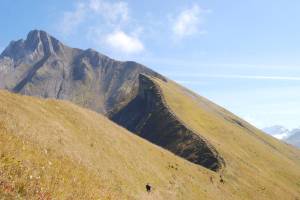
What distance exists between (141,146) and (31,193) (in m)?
46.3

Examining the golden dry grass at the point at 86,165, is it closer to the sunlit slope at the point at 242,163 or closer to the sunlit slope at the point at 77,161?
the sunlit slope at the point at 77,161

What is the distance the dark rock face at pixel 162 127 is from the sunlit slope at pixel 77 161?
2598 centimetres

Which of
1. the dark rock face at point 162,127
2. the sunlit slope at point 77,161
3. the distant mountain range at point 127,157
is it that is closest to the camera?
the sunlit slope at point 77,161

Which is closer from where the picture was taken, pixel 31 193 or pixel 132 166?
pixel 31 193

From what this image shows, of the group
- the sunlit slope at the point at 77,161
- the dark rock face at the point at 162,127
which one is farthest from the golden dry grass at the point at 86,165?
the dark rock face at the point at 162,127

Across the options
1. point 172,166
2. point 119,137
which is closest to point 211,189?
point 172,166

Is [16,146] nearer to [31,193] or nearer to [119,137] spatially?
[31,193]

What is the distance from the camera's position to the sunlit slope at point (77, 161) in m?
18.3

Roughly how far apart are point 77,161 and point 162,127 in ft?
317

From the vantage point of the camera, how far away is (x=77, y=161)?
35.5m

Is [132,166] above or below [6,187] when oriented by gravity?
below

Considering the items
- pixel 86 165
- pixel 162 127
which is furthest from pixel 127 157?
pixel 162 127

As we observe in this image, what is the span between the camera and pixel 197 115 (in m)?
147

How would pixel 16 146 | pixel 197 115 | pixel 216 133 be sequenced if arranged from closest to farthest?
1. pixel 16 146
2. pixel 216 133
3. pixel 197 115
